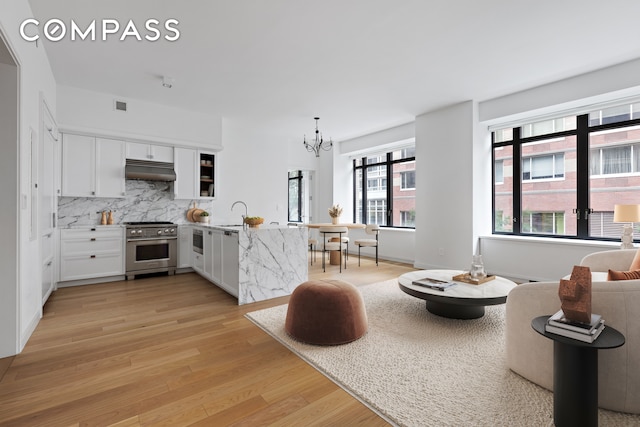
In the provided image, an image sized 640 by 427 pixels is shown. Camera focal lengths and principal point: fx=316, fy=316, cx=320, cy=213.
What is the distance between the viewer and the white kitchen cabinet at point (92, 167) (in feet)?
15.0

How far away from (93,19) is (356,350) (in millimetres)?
3754

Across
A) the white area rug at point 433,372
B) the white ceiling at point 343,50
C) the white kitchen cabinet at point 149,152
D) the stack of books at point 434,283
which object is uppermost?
the white ceiling at point 343,50

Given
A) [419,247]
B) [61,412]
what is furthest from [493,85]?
[61,412]

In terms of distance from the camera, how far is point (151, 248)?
5055 mm

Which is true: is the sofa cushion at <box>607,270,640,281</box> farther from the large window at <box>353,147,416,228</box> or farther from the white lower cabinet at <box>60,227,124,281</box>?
the white lower cabinet at <box>60,227,124,281</box>

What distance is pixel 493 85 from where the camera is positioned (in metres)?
4.46

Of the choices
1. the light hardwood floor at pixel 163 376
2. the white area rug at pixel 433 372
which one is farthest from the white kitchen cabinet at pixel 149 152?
the white area rug at pixel 433 372

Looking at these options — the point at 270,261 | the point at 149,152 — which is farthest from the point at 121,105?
the point at 270,261

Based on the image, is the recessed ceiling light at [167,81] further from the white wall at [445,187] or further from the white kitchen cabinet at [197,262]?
the white wall at [445,187]

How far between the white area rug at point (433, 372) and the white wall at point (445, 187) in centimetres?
224

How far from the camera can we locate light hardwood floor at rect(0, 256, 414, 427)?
5.49ft

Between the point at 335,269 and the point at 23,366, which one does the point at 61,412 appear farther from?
the point at 335,269

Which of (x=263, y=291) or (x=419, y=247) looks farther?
(x=419, y=247)

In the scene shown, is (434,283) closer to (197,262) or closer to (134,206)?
(197,262)
